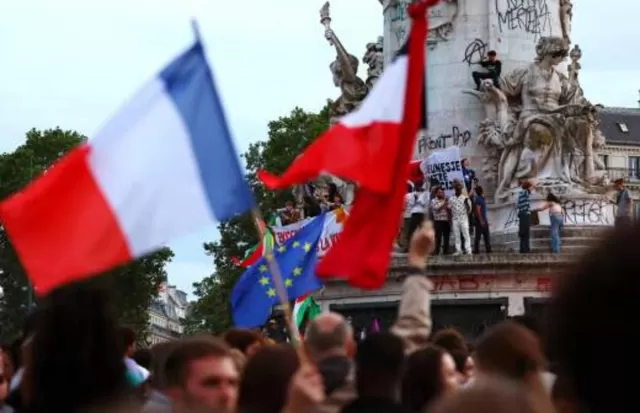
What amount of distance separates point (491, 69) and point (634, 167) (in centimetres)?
6678

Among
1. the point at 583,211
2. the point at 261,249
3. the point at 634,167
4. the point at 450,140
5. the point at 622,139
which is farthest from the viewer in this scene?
the point at 622,139

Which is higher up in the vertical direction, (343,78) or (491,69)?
(343,78)

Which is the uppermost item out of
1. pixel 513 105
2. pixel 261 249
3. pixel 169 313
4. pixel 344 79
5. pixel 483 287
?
pixel 169 313

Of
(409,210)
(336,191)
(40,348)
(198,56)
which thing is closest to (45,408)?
(40,348)

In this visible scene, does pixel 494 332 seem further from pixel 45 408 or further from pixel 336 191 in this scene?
pixel 336 191

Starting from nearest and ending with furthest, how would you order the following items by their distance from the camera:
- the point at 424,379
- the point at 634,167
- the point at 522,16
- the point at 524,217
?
the point at 424,379
the point at 524,217
the point at 522,16
the point at 634,167

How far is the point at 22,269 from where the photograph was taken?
67000mm

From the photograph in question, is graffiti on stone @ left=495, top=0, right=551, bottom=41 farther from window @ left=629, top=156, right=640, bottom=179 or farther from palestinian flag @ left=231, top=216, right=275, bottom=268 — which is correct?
window @ left=629, top=156, right=640, bottom=179

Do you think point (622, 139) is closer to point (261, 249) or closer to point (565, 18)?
point (565, 18)

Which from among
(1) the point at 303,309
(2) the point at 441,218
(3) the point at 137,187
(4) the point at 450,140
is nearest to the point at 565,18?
(4) the point at 450,140

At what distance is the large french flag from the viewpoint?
26.0 feet

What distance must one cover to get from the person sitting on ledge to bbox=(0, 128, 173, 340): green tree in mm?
35757

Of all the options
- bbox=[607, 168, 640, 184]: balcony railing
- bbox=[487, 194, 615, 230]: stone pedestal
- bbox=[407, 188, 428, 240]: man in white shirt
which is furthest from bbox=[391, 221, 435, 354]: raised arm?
bbox=[607, 168, 640, 184]: balcony railing

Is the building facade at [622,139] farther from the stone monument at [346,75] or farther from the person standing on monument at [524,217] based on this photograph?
the person standing on monument at [524,217]
